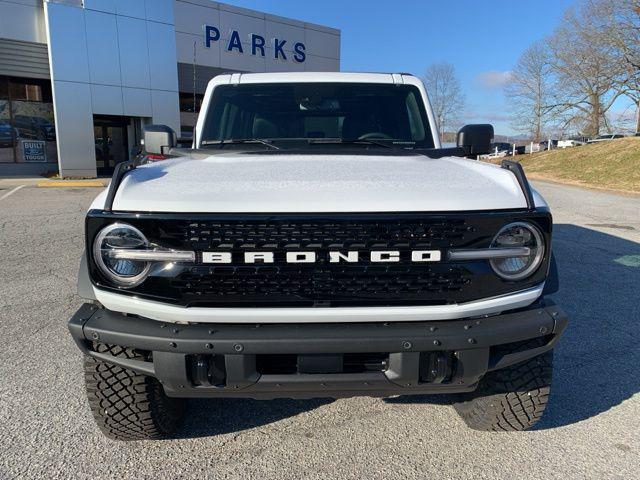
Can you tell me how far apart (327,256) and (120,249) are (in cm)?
→ 84

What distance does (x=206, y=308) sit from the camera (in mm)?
1973

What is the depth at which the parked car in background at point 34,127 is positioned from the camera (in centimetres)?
1912

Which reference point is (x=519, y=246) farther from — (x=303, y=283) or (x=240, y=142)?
(x=240, y=142)

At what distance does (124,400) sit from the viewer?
2.29 meters

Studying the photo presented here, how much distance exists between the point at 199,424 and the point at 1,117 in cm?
2073

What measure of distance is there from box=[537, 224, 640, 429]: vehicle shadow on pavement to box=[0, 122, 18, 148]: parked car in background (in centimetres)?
2000

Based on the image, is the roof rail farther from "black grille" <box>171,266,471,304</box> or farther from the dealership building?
the dealership building

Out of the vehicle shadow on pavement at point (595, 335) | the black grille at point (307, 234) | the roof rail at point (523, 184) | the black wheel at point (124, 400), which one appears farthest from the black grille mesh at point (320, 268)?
the vehicle shadow on pavement at point (595, 335)

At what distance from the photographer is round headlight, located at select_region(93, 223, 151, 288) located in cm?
199

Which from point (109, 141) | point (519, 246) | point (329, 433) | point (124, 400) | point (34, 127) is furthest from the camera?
point (109, 141)

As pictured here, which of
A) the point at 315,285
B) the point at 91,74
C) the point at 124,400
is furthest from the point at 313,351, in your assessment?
the point at 91,74

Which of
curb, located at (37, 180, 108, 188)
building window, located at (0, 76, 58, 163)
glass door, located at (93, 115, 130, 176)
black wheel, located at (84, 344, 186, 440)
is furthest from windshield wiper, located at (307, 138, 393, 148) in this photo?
building window, located at (0, 76, 58, 163)

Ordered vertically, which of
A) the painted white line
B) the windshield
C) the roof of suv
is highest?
the roof of suv

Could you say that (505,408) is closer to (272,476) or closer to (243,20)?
(272,476)
